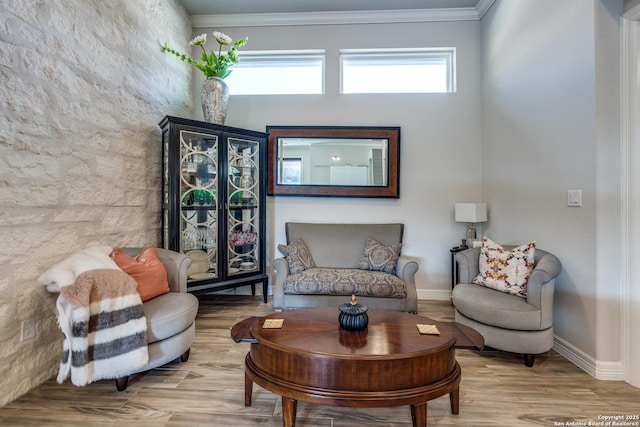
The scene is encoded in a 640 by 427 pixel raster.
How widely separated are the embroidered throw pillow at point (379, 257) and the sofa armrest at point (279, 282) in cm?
83

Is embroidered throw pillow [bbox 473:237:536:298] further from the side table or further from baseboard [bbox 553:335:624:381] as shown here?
the side table

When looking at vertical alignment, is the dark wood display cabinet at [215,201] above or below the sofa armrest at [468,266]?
above

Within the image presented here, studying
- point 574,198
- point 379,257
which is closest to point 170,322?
point 379,257

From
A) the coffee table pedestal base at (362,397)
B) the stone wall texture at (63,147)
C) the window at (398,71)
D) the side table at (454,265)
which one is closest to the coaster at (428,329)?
the coffee table pedestal base at (362,397)

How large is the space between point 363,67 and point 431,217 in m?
2.06

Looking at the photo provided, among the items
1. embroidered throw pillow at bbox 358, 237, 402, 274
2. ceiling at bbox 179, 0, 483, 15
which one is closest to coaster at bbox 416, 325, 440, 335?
embroidered throw pillow at bbox 358, 237, 402, 274

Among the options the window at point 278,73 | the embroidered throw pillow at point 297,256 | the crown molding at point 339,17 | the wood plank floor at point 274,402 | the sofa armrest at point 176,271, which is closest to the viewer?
the wood plank floor at point 274,402

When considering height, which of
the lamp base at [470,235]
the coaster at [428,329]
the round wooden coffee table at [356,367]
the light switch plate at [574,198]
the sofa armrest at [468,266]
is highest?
the light switch plate at [574,198]

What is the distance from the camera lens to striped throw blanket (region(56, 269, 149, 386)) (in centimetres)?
163

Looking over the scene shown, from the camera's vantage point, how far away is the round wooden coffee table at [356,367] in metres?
1.42

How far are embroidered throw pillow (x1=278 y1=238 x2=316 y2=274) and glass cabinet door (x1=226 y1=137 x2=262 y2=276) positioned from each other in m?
0.48

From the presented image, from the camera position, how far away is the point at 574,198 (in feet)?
7.34

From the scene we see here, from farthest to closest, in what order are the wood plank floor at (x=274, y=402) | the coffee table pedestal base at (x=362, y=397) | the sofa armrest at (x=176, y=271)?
the sofa armrest at (x=176, y=271)
the wood plank floor at (x=274, y=402)
the coffee table pedestal base at (x=362, y=397)

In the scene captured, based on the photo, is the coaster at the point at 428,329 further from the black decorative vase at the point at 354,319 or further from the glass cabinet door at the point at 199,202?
the glass cabinet door at the point at 199,202
